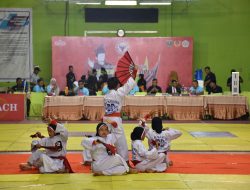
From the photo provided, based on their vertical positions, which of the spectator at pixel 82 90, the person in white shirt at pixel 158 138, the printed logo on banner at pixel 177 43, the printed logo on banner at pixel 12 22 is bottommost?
the person in white shirt at pixel 158 138

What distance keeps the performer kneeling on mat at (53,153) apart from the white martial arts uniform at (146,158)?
3.78ft

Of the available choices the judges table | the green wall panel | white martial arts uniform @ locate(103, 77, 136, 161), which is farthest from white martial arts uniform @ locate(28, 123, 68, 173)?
the green wall panel

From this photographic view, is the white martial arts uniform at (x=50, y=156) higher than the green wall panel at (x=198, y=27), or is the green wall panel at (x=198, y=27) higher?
the green wall panel at (x=198, y=27)

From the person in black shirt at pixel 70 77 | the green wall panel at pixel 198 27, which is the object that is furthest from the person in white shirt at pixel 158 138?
the green wall panel at pixel 198 27

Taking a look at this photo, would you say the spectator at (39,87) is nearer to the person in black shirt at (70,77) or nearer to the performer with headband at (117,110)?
the person in black shirt at (70,77)

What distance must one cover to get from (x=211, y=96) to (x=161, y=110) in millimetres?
1884

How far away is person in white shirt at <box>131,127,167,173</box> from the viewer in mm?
8336

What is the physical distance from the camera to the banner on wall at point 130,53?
2203 centimetres

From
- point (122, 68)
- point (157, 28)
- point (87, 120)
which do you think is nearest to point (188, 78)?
point (157, 28)

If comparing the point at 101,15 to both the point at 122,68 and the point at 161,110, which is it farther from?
the point at 122,68

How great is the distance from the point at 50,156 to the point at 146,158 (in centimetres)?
163

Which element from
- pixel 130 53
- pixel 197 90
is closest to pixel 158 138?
pixel 197 90

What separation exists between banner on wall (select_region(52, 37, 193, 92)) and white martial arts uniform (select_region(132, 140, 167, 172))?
13.8 metres

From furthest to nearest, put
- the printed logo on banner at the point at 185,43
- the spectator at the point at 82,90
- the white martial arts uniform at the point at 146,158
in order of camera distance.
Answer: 1. the printed logo on banner at the point at 185,43
2. the spectator at the point at 82,90
3. the white martial arts uniform at the point at 146,158
